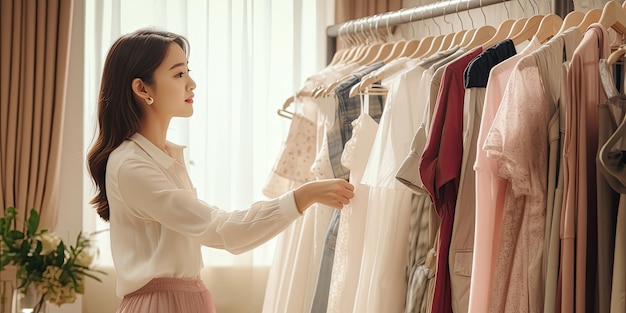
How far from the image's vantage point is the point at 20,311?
2250 mm

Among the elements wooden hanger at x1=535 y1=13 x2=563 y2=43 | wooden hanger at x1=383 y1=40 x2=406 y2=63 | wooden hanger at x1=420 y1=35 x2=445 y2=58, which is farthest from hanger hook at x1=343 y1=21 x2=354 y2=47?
wooden hanger at x1=535 y1=13 x2=563 y2=43

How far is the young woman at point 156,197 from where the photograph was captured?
6.04 ft

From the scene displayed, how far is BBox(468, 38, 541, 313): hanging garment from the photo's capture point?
5.27 feet

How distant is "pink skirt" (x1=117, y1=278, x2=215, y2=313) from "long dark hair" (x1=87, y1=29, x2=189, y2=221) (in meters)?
0.37

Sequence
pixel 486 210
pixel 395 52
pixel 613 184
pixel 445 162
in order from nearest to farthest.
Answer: pixel 613 184 < pixel 486 210 < pixel 445 162 < pixel 395 52

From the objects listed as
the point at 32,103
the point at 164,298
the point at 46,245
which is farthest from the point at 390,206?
the point at 32,103

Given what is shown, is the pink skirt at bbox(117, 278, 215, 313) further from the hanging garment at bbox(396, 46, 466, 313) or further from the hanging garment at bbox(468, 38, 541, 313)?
the hanging garment at bbox(468, 38, 541, 313)

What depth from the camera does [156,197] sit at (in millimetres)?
1857

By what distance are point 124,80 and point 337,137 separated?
0.70 m

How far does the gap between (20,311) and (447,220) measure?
1.33m

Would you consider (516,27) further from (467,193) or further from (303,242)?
(303,242)

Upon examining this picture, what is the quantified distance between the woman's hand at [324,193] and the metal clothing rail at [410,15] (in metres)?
0.69

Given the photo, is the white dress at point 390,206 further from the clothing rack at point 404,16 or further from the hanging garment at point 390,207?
the clothing rack at point 404,16

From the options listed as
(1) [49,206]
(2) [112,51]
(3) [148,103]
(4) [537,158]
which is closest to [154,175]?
(3) [148,103]
